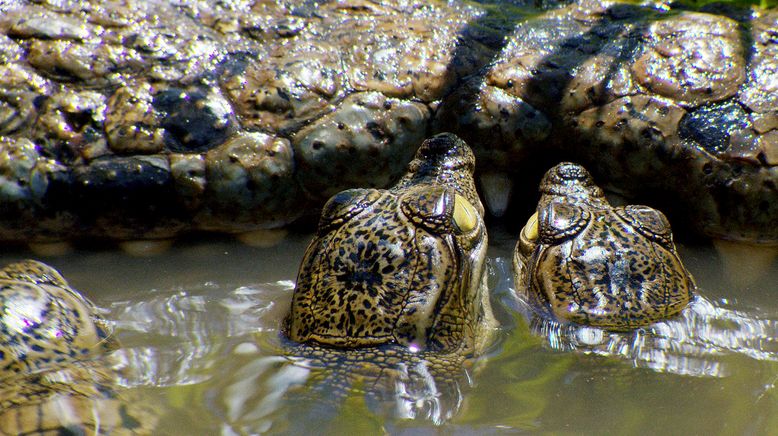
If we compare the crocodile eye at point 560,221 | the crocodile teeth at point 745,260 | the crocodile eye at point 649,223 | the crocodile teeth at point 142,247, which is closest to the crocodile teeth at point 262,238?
the crocodile teeth at point 142,247

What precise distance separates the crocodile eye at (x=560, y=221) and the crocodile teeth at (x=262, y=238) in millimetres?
1674

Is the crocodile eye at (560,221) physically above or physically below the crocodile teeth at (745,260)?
above

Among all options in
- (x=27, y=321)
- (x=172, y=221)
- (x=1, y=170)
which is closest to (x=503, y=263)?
(x=172, y=221)

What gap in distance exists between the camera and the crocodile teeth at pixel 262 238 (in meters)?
4.78

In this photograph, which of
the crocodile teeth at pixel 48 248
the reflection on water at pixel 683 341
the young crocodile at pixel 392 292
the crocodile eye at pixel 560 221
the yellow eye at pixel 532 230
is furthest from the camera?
the crocodile teeth at pixel 48 248

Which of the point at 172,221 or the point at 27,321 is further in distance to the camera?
the point at 172,221

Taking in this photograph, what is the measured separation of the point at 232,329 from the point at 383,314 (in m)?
0.94

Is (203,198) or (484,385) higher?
(203,198)

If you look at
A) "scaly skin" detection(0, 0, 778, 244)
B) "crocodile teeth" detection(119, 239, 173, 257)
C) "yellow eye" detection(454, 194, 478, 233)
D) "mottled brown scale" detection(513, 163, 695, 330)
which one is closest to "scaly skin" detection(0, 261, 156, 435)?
"crocodile teeth" detection(119, 239, 173, 257)

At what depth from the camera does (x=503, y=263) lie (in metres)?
4.68

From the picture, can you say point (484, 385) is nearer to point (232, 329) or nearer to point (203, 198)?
point (232, 329)

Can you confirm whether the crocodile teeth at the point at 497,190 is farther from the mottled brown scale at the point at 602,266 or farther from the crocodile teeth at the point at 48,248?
the crocodile teeth at the point at 48,248

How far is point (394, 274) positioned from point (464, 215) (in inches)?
21.5

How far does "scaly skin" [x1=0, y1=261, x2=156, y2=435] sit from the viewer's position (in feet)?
9.30
